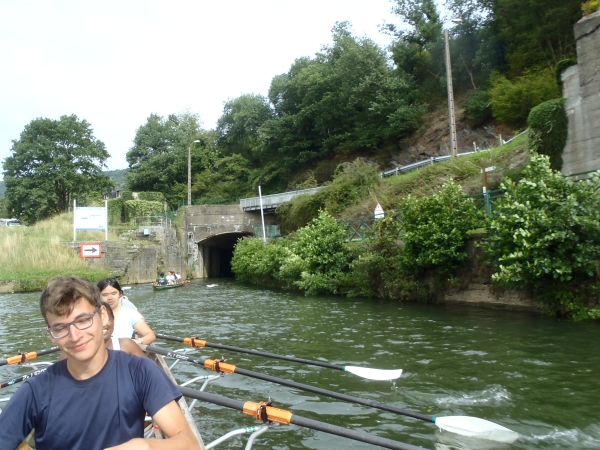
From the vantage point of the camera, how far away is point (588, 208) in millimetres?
11797

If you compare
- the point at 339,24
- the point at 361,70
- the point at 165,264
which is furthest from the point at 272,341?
the point at 339,24

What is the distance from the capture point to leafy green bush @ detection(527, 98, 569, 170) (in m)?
17.4

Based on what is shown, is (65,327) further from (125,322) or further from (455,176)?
(455,176)

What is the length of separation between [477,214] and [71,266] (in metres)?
23.9

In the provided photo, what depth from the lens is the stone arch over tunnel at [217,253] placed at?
43.1 metres

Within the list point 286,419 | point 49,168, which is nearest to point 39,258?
point 49,168

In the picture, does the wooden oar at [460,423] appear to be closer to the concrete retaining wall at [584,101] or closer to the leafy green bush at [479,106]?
the concrete retaining wall at [584,101]

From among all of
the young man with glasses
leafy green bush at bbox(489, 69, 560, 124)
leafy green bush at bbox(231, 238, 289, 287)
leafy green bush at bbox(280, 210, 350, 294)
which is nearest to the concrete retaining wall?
leafy green bush at bbox(280, 210, 350, 294)

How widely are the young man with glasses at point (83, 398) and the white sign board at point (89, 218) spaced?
31.9 meters

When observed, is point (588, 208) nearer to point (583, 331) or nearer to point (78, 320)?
point (583, 331)

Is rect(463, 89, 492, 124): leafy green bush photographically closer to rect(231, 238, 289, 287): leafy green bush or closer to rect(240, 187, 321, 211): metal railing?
rect(240, 187, 321, 211): metal railing

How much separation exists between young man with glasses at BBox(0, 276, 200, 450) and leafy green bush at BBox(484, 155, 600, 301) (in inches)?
444

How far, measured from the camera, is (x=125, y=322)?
219 inches

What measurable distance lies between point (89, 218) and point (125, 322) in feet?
96.4
